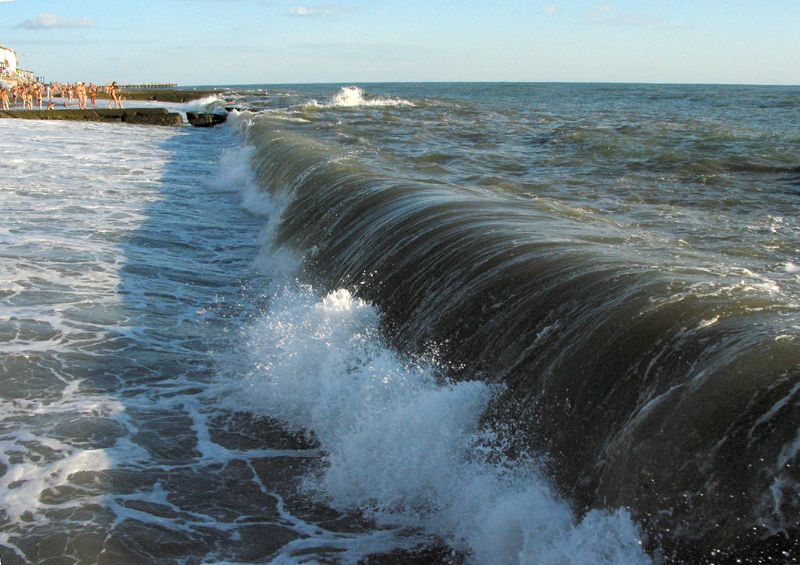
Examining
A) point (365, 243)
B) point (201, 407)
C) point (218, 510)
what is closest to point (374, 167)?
point (365, 243)

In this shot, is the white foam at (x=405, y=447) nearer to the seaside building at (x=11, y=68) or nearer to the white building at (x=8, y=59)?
the seaside building at (x=11, y=68)

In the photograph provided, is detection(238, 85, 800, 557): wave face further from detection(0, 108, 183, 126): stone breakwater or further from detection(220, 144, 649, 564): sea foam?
detection(0, 108, 183, 126): stone breakwater

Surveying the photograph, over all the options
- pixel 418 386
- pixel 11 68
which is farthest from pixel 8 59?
→ pixel 418 386

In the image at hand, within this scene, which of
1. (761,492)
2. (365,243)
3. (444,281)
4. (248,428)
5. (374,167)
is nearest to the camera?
(761,492)

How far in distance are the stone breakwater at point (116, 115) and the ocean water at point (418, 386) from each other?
91.2 ft

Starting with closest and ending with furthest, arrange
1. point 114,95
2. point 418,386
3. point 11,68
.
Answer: point 418,386 < point 114,95 < point 11,68

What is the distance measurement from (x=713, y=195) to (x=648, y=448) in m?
9.06

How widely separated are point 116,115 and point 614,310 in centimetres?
3777

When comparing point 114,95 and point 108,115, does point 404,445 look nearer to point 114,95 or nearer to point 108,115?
point 108,115

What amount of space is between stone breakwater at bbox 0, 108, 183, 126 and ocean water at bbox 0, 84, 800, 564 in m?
27.8

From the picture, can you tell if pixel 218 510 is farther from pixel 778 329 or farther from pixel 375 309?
pixel 778 329

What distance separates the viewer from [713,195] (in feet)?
37.6

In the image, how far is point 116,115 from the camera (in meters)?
37.4

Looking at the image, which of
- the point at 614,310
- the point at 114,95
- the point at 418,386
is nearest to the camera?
the point at 614,310
